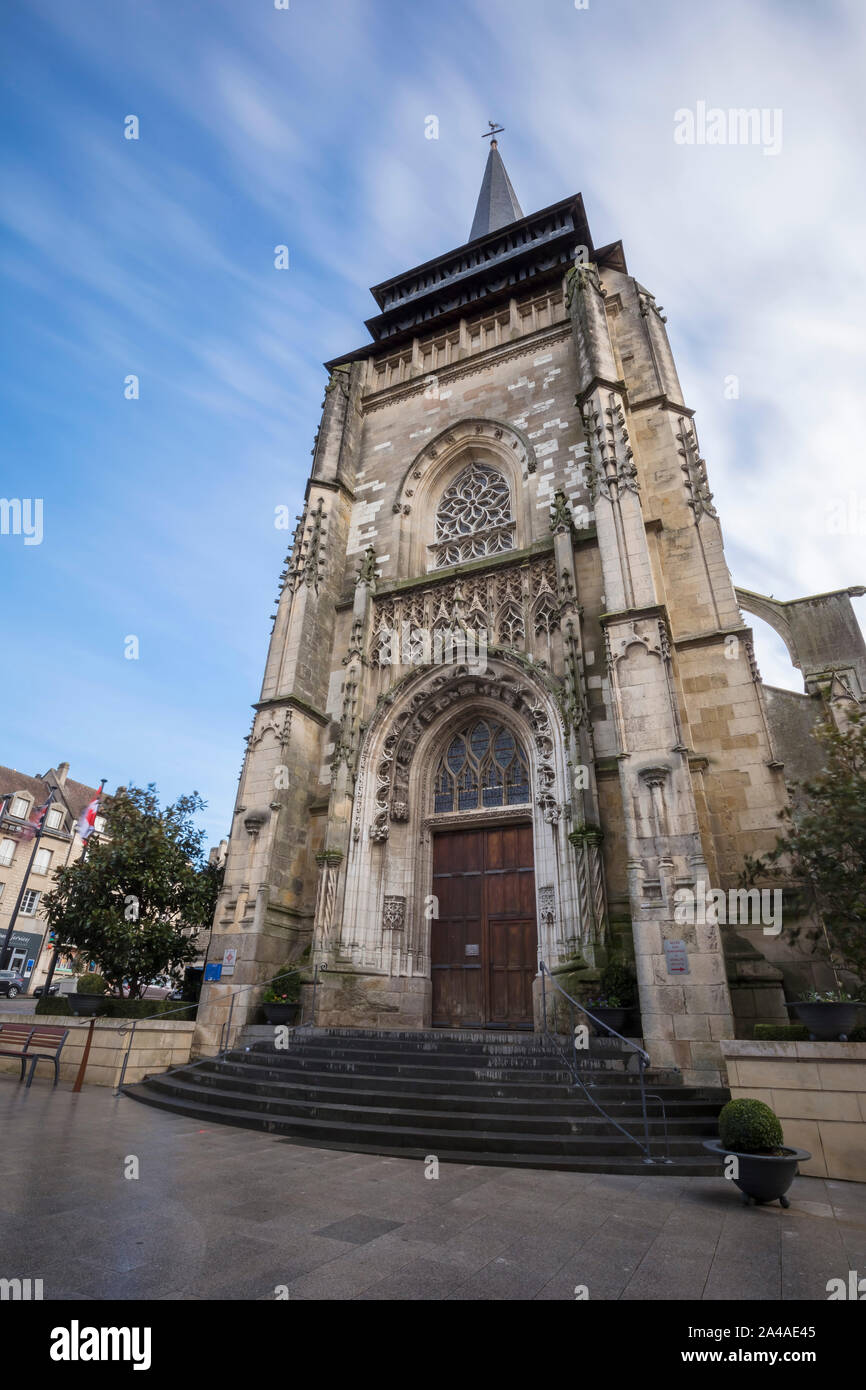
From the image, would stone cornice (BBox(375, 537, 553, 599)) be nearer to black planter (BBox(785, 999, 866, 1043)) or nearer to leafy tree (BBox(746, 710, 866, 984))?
leafy tree (BBox(746, 710, 866, 984))

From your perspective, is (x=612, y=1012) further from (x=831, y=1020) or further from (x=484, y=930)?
(x=484, y=930)

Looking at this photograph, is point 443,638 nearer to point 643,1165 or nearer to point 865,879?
point 865,879

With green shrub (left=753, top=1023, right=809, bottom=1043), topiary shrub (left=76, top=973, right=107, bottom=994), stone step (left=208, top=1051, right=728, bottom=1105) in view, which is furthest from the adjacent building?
green shrub (left=753, top=1023, right=809, bottom=1043)

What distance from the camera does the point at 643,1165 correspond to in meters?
5.89

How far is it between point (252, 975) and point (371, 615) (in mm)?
8123

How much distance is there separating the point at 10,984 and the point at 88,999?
25.6 metres

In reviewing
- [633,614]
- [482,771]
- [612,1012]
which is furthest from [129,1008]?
[633,614]

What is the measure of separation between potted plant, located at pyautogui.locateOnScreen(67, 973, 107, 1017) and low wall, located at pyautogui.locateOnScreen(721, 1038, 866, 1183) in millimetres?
10103

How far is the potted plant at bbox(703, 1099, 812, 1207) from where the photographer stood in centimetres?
484

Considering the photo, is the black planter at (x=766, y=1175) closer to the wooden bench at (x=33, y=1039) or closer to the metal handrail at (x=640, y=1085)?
the metal handrail at (x=640, y=1085)

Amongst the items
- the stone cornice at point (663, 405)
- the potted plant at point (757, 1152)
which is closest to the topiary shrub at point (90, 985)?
the potted plant at point (757, 1152)

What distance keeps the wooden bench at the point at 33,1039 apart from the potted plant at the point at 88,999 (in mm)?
Result: 467

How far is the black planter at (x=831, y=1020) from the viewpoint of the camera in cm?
670

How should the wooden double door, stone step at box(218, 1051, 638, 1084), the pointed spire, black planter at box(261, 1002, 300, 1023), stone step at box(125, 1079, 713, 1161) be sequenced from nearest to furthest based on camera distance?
stone step at box(125, 1079, 713, 1161) < stone step at box(218, 1051, 638, 1084) < black planter at box(261, 1002, 300, 1023) < the wooden double door < the pointed spire
